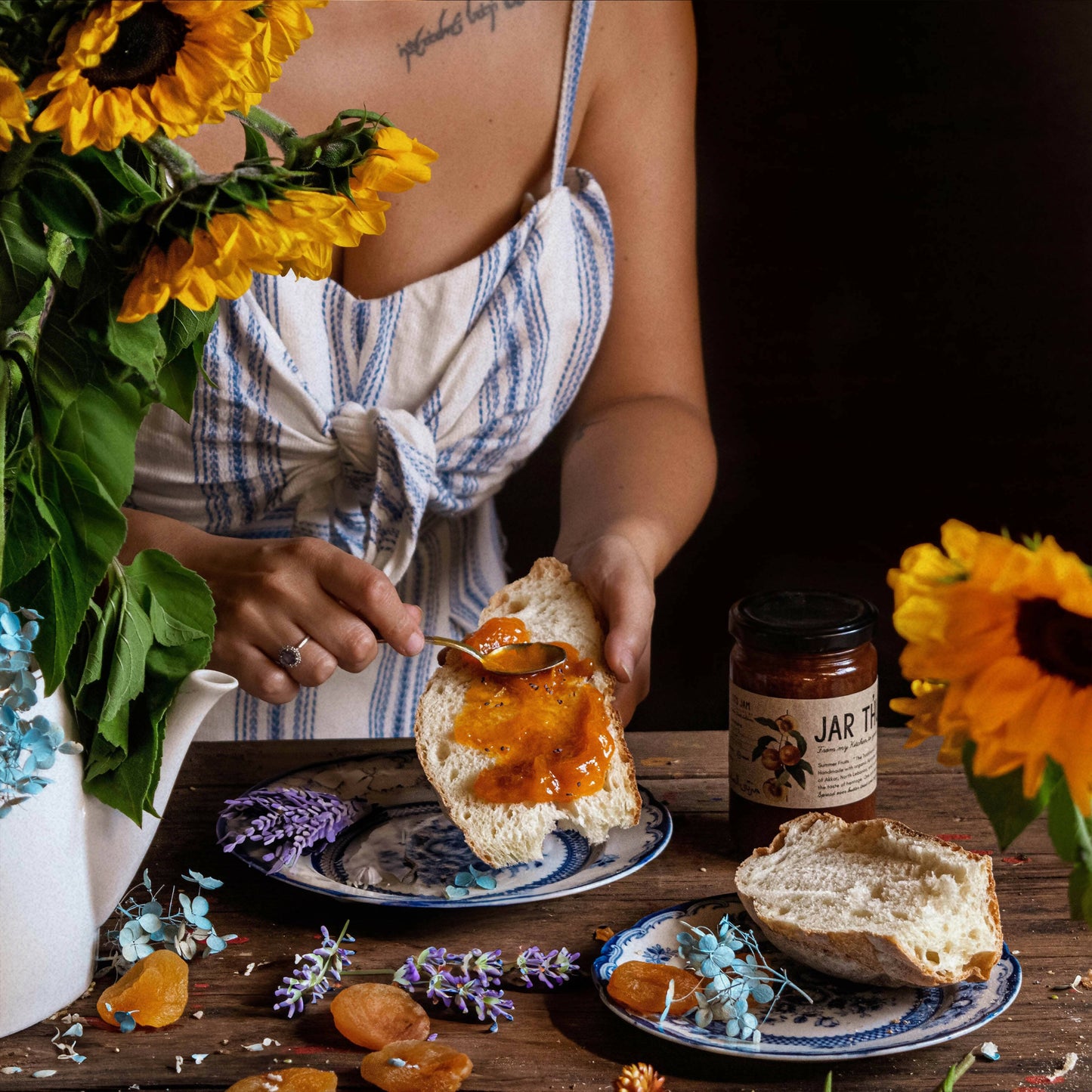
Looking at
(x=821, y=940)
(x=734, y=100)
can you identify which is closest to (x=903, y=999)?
(x=821, y=940)

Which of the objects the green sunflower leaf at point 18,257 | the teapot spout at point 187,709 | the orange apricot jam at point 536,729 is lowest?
the orange apricot jam at point 536,729

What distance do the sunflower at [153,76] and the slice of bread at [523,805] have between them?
1.99 ft

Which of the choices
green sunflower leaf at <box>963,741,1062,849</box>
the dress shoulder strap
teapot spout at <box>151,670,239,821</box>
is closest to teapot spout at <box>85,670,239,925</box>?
teapot spout at <box>151,670,239,821</box>

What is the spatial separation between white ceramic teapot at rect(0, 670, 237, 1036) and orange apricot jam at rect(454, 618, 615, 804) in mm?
275

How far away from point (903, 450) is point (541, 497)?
661mm

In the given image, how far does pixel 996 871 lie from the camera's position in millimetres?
937

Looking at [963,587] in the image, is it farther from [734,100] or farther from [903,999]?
[734,100]

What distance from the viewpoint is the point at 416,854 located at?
0.96 meters

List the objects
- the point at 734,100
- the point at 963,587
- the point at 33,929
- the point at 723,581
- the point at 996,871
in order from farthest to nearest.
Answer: the point at 723,581, the point at 734,100, the point at 996,871, the point at 33,929, the point at 963,587

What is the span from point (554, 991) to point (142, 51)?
1.97 feet

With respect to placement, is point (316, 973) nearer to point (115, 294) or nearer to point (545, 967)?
point (545, 967)

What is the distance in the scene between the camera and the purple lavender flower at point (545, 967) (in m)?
0.78

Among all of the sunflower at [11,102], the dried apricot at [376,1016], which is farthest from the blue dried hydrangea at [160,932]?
the sunflower at [11,102]

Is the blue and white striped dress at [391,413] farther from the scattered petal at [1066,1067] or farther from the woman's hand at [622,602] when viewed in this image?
the scattered petal at [1066,1067]
